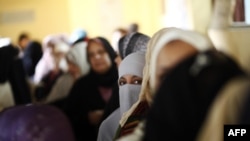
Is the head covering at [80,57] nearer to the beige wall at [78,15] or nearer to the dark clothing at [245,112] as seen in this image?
the beige wall at [78,15]

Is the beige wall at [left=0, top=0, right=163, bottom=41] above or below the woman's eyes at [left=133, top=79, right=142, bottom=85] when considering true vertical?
above

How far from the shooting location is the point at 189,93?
0.45 metres

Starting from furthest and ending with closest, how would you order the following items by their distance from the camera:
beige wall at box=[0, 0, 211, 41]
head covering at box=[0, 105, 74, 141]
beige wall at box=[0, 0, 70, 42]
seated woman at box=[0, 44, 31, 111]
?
1. beige wall at box=[0, 0, 70, 42]
2. beige wall at box=[0, 0, 211, 41]
3. seated woman at box=[0, 44, 31, 111]
4. head covering at box=[0, 105, 74, 141]

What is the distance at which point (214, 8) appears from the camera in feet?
2.18

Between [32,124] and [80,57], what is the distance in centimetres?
66

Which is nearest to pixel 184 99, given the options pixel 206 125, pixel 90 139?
pixel 206 125

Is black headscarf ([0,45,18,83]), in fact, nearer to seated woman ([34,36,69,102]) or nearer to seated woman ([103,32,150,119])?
seated woman ([34,36,69,102])

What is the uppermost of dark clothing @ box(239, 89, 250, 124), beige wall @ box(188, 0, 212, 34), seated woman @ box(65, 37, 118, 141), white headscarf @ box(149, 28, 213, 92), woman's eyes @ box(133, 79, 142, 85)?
beige wall @ box(188, 0, 212, 34)

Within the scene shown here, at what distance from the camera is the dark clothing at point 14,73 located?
1.71m

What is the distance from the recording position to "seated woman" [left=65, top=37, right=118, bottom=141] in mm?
1439

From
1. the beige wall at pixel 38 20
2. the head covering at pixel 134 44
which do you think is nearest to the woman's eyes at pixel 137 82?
the head covering at pixel 134 44

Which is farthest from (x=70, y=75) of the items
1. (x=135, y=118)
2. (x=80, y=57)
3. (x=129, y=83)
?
(x=135, y=118)

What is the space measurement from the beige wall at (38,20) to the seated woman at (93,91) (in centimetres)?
184

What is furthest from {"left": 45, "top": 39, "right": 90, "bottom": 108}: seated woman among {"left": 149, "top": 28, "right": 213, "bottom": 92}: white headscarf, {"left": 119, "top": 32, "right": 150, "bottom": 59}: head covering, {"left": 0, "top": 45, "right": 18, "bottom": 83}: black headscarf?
{"left": 149, "top": 28, "right": 213, "bottom": 92}: white headscarf
